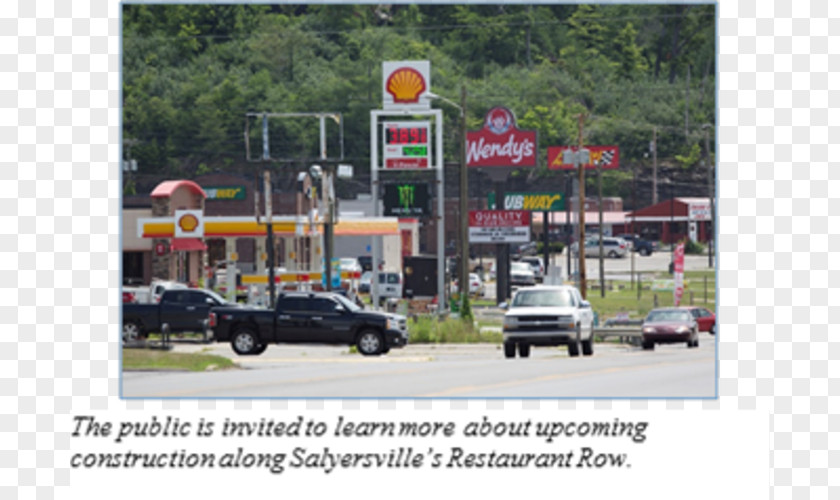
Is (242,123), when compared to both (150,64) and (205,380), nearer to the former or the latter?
(150,64)

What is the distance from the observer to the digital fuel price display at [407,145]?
56.1m

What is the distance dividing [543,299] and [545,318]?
75cm

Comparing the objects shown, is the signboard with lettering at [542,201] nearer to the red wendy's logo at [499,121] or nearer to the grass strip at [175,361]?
the red wendy's logo at [499,121]

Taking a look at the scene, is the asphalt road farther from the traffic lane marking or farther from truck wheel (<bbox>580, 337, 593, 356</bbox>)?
truck wheel (<bbox>580, 337, 593, 356</bbox>)

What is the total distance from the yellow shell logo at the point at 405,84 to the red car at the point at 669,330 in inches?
845

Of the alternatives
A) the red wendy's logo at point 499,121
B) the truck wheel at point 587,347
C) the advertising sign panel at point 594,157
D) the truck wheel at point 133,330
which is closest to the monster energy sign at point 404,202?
the truck wheel at point 133,330

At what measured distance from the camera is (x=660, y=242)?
11906 cm

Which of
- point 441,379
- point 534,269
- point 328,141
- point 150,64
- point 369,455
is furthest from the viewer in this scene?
point 328,141

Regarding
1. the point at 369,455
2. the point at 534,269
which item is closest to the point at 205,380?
the point at 369,455

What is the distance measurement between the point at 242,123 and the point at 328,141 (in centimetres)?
1073

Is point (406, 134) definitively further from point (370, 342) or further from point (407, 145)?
point (370, 342)

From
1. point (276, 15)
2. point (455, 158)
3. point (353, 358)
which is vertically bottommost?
point (353, 358)

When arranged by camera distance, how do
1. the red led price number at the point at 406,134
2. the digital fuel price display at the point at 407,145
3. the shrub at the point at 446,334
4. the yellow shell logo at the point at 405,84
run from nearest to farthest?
the shrub at the point at 446,334
the digital fuel price display at the point at 407,145
the red led price number at the point at 406,134
the yellow shell logo at the point at 405,84

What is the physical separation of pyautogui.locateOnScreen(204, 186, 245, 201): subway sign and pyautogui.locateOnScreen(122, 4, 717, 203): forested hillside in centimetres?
628
